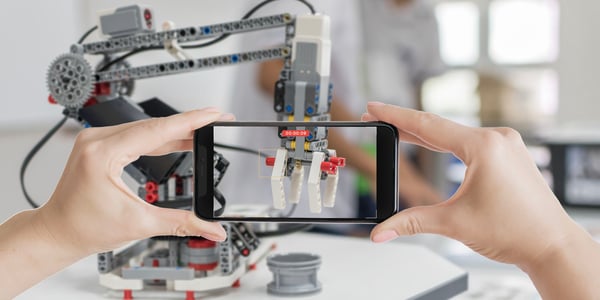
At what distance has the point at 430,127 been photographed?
630 millimetres

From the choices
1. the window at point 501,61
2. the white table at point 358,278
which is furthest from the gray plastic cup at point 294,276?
the window at point 501,61

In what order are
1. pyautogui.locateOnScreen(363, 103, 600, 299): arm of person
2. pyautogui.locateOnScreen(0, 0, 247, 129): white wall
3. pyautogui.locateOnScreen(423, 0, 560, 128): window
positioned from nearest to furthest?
pyautogui.locateOnScreen(363, 103, 600, 299): arm of person, pyautogui.locateOnScreen(0, 0, 247, 129): white wall, pyautogui.locateOnScreen(423, 0, 560, 128): window

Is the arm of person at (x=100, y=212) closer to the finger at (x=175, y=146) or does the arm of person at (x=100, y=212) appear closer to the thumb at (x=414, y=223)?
the finger at (x=175, y=146)

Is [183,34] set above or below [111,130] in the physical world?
above

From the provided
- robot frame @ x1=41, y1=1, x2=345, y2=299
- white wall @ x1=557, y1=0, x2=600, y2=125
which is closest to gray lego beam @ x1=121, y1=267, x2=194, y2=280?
robot frame @ x1=41, y1=1, x2=345, y2=299

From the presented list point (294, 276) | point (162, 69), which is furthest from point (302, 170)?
point (162, 69)

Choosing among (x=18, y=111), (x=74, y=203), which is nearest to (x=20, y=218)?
(x=74, y=203)

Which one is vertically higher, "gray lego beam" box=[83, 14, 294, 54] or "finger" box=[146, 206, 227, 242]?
"gray lego beam" box=[83, 14, 294, 54]

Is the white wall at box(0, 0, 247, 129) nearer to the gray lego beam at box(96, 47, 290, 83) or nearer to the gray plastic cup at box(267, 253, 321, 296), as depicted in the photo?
the gray lego beam at box(96, 47, 290, 83)

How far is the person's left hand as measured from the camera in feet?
2.06

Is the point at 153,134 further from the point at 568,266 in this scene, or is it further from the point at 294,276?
the point at 568,266

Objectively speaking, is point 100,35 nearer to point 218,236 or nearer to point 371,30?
point 218,236

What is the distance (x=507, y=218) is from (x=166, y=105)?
0.48 meters

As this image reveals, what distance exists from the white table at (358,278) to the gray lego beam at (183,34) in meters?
0.31
